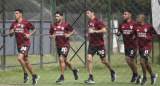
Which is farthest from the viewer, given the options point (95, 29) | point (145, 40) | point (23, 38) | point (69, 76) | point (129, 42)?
point (69, 76)

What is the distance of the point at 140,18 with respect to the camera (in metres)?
11.9

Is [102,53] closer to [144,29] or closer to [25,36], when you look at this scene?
[144,29]

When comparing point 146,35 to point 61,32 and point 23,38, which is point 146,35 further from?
point 23,38

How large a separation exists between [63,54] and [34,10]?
7000 millimetres

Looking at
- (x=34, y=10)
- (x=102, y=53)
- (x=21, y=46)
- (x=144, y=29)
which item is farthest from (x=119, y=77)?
(x=34, y=10)

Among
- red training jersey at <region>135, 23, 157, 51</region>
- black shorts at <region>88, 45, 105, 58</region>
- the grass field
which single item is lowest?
the grass field

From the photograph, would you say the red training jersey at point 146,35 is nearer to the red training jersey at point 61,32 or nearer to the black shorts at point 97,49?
the black shorts at point 97,49

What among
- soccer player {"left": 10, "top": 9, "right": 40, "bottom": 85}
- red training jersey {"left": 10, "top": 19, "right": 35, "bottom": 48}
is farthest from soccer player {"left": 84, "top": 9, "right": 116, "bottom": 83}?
red training jersey {"left": 10, "top": 19, "right": 35, "bottom": 48}

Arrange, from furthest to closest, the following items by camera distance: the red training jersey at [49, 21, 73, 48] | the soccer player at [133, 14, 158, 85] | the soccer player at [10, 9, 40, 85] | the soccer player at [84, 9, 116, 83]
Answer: the red training jersey at [49, 21, 73, 48] → the soccer player at [84, 9, 116, 83] → the soccer player at [10, 9, 40, 85] → the soccer player at [133, 14, 158, 85]

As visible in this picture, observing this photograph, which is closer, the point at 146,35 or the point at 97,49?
the point at 146,35

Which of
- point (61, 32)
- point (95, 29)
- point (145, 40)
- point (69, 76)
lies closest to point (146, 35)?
point (145, 40)

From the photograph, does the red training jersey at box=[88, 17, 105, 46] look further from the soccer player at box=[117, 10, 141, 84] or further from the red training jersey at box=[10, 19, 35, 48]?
the red training jersey at box=[10, 19, 35, 48]

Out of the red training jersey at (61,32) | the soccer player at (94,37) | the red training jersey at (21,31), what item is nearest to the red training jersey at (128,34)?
the soccer player at (94,37)

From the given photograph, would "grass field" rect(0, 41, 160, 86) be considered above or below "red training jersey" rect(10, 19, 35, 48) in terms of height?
below
